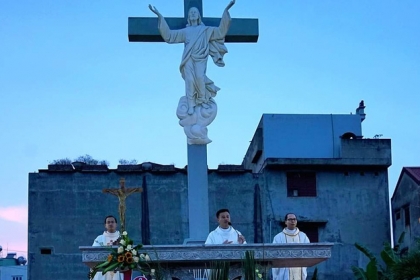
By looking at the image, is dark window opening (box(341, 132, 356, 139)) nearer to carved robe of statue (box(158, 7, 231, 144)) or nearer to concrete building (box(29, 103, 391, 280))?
concrete building (box(29, 103, 391, 280))

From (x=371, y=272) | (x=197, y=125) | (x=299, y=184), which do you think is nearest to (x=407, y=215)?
(x=299, y=184)

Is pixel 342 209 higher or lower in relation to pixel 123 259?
higher

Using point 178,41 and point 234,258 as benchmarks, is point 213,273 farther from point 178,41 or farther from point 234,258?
point 178,41

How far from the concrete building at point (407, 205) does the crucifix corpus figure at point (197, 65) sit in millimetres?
27635

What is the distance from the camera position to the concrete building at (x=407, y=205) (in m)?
42.2

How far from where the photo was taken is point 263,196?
42.8 m

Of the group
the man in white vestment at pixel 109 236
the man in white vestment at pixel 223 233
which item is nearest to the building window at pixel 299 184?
the man in white vestment at pixel 109 236

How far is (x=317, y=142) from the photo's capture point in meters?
44.2

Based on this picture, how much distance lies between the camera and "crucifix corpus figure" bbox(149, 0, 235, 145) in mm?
15094

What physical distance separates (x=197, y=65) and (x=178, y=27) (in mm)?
897

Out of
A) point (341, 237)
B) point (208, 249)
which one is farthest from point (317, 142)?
point (208, 249)

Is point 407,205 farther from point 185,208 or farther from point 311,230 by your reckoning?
point 185,208

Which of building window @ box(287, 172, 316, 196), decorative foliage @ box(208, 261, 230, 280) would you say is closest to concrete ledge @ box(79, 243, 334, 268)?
decorative foliage @ box(208, 261, 230, 280)

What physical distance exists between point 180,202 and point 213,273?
32.2 metres
